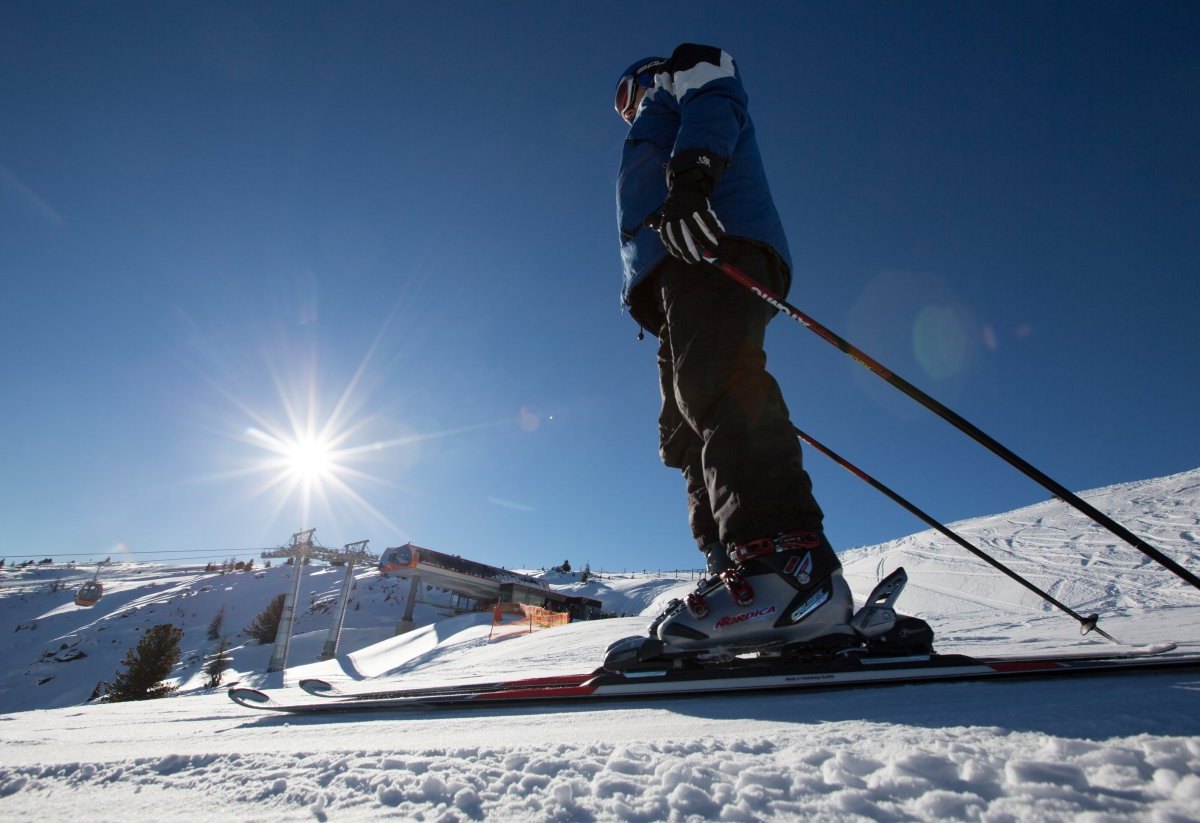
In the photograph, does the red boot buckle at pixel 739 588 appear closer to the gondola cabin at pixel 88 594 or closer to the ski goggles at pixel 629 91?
the ski goggles at pixel 629 91

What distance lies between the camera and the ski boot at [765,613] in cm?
146

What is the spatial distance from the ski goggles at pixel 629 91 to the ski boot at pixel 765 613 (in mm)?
2155

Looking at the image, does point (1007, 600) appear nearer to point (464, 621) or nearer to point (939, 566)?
point (939, 566)

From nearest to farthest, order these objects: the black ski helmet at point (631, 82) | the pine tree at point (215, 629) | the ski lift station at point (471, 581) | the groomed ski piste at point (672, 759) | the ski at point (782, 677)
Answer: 1. the groomed ski piste at point (672, 759)
2. the ski at point (782, 677)
3. the black ski helmet at point (631, 82)
4. the ski lift station at point (471, 581)
5. the pine tree at point (215, 629)

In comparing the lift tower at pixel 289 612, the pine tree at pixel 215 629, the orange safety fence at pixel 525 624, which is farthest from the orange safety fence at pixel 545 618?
the pine tree at pixel 215 629

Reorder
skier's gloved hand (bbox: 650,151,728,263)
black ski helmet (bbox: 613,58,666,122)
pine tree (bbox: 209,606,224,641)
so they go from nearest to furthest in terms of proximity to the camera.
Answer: skier's gloved hand (bbox: 650,151,728,263) < black ski helmet (bbox: 613,58,666,122) < pine tree (bbox: 209,606,224,641)

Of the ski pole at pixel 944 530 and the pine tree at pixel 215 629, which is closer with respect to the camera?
the ski pole at pixel 944 530

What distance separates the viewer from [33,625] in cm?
4012

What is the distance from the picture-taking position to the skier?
4.94ft

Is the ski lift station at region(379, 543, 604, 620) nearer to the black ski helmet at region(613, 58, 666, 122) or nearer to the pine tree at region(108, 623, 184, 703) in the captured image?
the pine tree at region(108, 623, 184, 703)

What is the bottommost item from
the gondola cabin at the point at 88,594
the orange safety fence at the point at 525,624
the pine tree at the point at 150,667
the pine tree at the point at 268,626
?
the pine tree at the point at 150,667

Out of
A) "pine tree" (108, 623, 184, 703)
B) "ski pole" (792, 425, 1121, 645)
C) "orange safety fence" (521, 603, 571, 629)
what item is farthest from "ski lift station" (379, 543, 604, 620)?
"ski pole" (792, 425, 1121, 645)

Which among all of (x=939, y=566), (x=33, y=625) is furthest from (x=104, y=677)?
(x=939, y=566)

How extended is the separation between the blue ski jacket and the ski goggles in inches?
2.7
